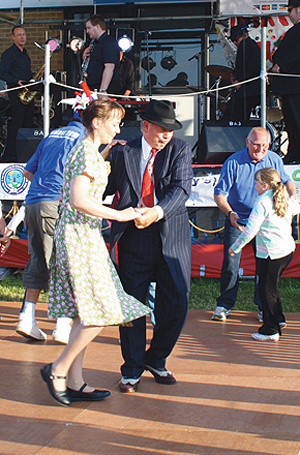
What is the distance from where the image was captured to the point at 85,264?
10.7 feet

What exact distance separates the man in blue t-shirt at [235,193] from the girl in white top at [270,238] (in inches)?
23.0

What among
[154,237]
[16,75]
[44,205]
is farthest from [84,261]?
[16,75]

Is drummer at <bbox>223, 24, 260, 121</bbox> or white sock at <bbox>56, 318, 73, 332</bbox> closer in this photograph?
white sock at <bbox>56, 318, 73, 332</bbox>

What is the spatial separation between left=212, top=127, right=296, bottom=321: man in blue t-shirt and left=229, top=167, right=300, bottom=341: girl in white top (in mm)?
585

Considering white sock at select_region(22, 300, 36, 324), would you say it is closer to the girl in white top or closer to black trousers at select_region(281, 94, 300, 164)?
the girl in white top

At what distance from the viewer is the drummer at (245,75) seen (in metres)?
7.91

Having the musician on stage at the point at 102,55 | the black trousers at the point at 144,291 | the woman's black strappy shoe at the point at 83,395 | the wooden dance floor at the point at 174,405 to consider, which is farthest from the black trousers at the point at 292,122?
the woman's black strappy shoe at the point at 83,395

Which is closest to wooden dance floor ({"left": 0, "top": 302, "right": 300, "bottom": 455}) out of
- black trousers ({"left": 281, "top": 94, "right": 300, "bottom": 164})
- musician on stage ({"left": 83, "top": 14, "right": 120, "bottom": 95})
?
black trousers ({"left": 281, "top": 94, "right": 300, "bottom": 164})

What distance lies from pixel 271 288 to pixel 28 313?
2016mm

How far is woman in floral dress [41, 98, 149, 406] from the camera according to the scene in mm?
3203

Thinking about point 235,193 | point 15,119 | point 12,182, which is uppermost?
point 15,119

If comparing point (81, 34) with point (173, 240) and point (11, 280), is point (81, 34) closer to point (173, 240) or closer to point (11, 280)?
point (11, 280)

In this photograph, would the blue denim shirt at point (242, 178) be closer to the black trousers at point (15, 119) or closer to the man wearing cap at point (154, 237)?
the man wearing cap at point (154, 237)

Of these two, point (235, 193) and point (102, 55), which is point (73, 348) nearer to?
point (235, 193)
